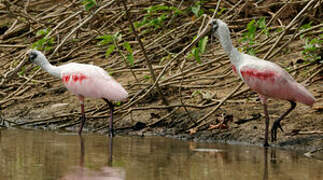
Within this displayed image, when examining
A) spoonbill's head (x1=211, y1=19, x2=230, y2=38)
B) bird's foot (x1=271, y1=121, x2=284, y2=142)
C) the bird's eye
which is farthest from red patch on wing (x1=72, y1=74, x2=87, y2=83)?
bird's foot (x1=271, y1=121, x2=284, y2=142)

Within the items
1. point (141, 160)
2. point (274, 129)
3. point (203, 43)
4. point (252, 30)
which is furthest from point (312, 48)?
point (141, 160)

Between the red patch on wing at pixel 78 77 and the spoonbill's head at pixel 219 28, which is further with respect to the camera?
the red patch on wing at pixel 78 77

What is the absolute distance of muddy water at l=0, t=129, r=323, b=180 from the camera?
5211 mm

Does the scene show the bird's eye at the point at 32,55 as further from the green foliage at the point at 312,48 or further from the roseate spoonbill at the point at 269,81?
the green foliage at the point at 312,48

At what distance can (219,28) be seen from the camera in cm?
A: 720

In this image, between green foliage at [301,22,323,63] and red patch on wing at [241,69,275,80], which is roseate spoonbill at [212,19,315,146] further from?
green foliage at [301,22,323,63]

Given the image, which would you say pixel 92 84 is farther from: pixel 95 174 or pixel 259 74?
pixel 95 174

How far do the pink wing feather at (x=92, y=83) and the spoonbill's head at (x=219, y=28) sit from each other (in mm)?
1240

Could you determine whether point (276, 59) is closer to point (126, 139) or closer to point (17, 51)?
point (126, 139)

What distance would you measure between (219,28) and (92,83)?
164cm

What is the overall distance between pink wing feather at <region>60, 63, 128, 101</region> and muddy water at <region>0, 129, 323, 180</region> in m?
0.57

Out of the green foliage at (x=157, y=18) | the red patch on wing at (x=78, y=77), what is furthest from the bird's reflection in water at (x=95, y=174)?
the green foliage at (x=157, y=18)

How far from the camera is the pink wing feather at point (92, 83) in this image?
305 inches

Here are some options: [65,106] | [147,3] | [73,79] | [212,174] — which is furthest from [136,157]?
[147,3]
